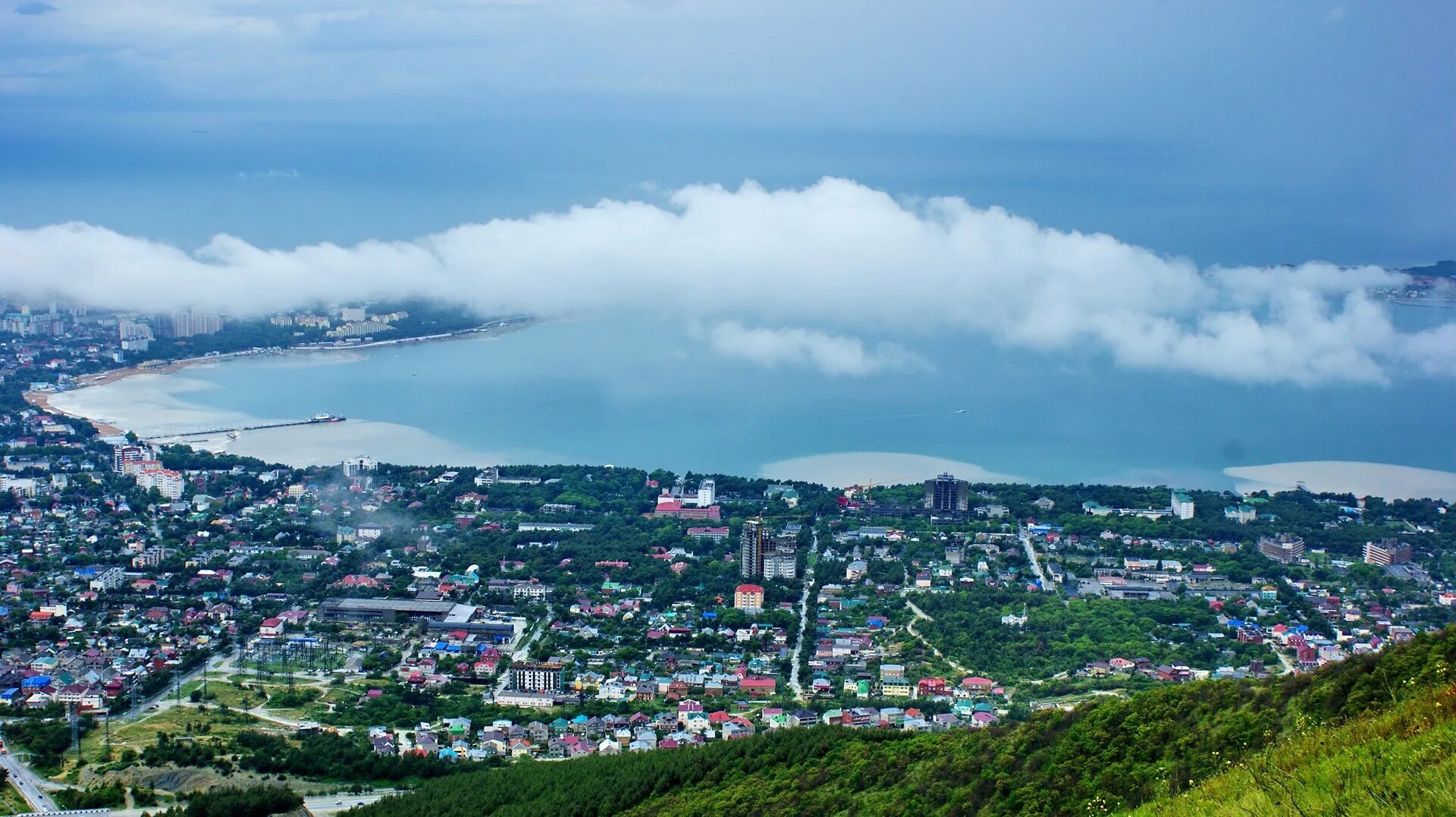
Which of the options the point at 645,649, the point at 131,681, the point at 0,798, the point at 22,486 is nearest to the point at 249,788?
the point at 0,798

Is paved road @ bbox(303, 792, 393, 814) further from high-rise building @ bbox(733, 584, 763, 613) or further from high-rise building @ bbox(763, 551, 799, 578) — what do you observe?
high-rise building @ bbox(763, 551, 799, 578)

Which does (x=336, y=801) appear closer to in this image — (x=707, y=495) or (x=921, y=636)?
(x=921, y=636)

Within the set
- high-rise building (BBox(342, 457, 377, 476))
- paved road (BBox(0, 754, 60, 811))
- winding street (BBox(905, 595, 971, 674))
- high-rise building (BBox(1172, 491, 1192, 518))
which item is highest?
high-rise building (BBox(342, 457, 377, 476))

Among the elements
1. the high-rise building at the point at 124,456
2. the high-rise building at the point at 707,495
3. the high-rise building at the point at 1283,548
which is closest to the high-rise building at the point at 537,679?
the high-rise building at the point at 707,495

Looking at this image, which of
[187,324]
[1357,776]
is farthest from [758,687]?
[187,324]

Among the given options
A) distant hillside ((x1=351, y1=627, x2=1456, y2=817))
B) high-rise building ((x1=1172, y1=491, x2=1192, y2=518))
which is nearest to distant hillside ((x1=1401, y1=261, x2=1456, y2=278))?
high-rise building ((x1=1172, y1=491, x2=1192, y2=518))

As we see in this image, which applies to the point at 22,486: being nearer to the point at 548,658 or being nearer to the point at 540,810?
the point at 548,658

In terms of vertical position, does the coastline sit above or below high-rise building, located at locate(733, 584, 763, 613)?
above
